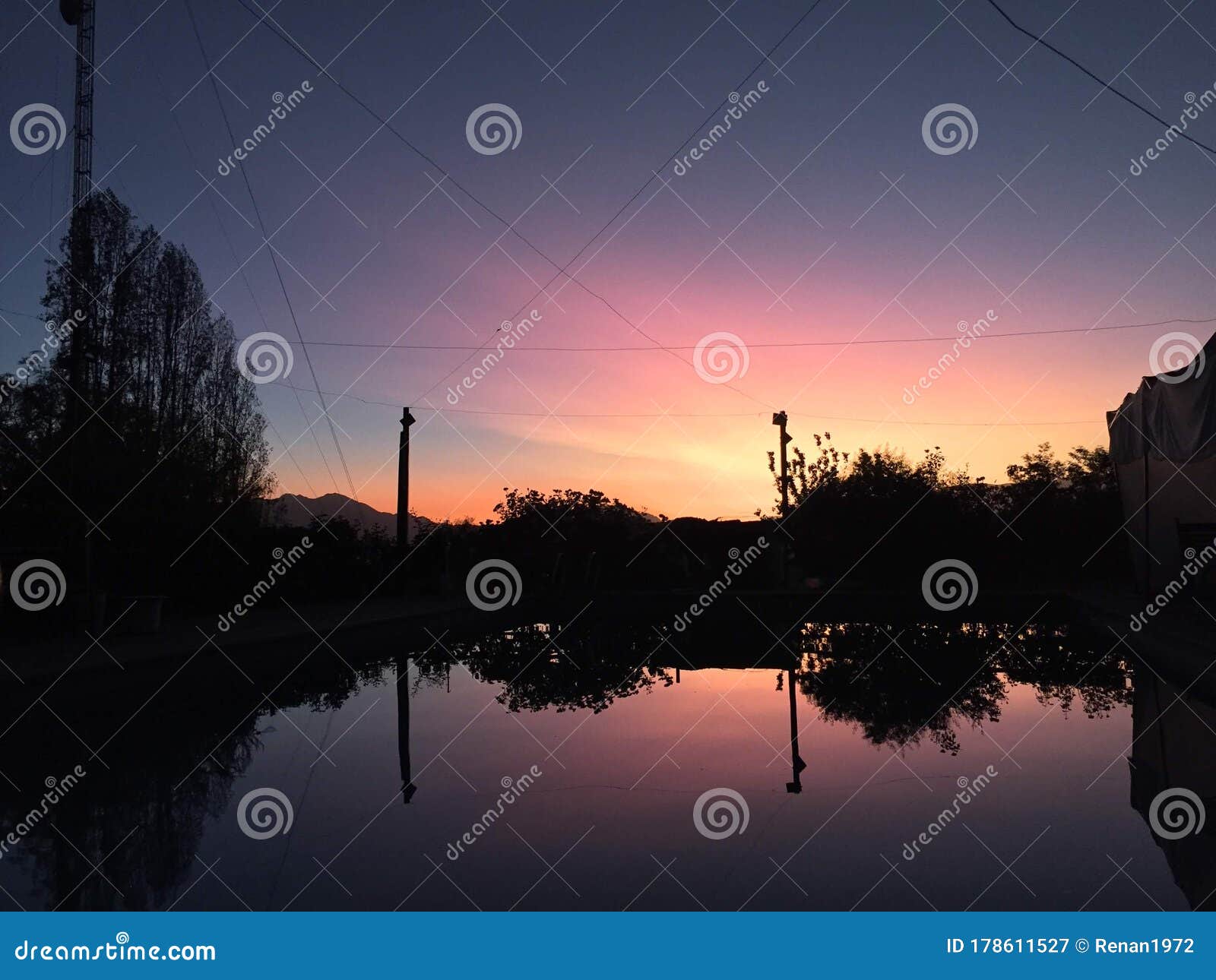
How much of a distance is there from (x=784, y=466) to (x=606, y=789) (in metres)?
26.7

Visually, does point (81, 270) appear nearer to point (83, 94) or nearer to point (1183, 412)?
point (83, 94)

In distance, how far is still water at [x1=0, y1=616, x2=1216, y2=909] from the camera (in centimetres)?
402

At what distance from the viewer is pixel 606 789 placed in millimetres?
5844

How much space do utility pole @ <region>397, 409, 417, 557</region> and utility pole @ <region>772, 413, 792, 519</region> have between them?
12183 millimetres

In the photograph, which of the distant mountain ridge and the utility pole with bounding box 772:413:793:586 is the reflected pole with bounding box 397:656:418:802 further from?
the utility pole with bounding box 772:413:793:586

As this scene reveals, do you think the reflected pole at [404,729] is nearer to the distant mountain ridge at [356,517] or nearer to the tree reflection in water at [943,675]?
the tree reflection in water at [943,675]

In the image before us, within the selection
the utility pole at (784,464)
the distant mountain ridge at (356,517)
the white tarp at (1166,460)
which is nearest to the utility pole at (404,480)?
the distant mountain ridge at (356,517)

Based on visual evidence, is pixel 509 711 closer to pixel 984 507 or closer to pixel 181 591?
pixel 181 591

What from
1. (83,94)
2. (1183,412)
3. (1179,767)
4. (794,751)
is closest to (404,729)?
(794,751)

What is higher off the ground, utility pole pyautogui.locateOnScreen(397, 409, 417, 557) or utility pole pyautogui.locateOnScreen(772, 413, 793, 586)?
utility pole pyautogui.locateOnScreen(772, 413, 793, 586)

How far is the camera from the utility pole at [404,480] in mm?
25680

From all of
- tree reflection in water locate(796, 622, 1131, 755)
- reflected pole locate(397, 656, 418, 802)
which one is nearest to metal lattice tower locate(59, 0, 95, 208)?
reflected pole locate(397, 656, 418, 802)

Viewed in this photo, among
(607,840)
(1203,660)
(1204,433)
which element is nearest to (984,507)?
(1204,433)

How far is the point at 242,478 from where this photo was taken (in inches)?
1454
